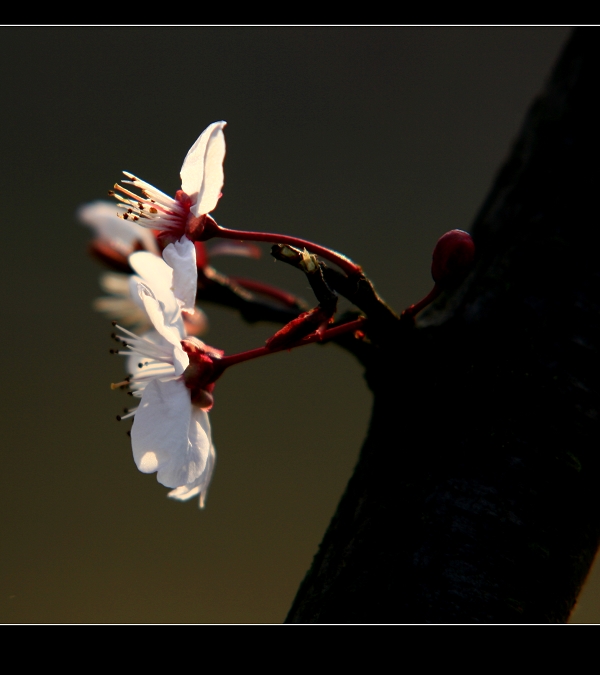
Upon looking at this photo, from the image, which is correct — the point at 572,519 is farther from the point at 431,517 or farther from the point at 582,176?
the point at 582,176

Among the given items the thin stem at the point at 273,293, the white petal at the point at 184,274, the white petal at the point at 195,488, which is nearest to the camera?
the white petal at the point at 184,274

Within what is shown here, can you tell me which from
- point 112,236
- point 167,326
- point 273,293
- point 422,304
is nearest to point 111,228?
point 112,236

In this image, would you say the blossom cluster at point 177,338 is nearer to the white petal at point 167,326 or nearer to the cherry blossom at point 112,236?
the white petal at point 167,326

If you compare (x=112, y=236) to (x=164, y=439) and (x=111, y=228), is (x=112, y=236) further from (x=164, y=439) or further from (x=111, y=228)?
(x=164, y=439)

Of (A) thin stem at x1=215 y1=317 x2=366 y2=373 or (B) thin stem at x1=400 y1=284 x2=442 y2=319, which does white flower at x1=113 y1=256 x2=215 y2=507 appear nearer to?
(A) thin stem at x1=215 y1=317 x2=366 y2=373

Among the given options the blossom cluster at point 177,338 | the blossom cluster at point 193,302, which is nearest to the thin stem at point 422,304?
the blossom cluster at point 193,302

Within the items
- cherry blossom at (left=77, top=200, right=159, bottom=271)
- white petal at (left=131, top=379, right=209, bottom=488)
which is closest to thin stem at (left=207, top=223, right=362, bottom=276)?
white petal at (left=131, top=379, right=209, bottom=488)
